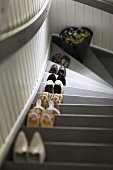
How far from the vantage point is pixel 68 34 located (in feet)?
13.3

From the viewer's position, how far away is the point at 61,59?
3.85m

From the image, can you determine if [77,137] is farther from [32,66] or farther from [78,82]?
[78,82]

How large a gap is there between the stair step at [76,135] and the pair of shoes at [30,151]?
0.16 meters

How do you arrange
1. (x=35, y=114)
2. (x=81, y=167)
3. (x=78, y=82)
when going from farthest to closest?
(x=78, y=82), (x=35, y=114), (x=81, y=167)

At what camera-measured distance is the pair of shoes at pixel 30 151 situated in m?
1.74

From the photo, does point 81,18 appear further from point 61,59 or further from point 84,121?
point 84,121

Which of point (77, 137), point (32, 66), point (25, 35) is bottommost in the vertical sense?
point (77, 137)

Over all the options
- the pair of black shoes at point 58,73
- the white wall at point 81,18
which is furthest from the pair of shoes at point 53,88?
the white wall at point 81,18

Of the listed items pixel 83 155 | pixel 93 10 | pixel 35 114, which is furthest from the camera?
pixel 93 10

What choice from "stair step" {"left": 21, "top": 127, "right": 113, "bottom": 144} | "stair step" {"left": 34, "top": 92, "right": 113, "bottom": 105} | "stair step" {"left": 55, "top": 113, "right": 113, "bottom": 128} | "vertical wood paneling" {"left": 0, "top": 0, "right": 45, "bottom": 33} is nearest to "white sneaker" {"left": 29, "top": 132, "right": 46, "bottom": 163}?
"stair step" {"left": 21, "top": 127, "right": 113, "bottom": 144}

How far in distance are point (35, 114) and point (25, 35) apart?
2.12ft

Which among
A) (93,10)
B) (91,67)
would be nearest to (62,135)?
(91,67)

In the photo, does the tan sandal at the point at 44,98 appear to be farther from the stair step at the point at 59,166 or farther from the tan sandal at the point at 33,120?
the stair step at the point at 59,166

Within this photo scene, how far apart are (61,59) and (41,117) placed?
184 cm
